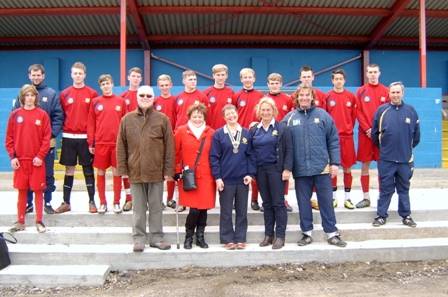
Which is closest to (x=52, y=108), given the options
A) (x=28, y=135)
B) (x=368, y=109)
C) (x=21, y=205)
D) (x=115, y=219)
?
(x=28, y=135)

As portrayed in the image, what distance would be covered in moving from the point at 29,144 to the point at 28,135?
0.11 metres

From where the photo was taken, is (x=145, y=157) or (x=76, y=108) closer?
(x=145, y=157)

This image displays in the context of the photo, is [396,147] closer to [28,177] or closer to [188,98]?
[188,98]

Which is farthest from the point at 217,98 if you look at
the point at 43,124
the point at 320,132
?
the point at 43,124

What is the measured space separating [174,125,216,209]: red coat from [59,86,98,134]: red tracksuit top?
1.44 meters

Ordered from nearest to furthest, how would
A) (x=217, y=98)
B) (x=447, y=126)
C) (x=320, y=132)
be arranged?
(x=320, y=132)
(x=217, y=98)
(x=447, y=126)

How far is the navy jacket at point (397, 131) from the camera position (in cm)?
541

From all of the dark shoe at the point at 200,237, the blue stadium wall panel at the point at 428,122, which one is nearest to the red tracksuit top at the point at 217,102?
the dark shoe at the point at 200,237

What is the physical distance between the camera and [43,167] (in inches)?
205

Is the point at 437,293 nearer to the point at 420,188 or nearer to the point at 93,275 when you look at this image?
the point at 93,275

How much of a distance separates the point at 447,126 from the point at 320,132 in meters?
12.1

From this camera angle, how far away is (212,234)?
525 cm

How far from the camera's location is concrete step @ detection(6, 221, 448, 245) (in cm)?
526

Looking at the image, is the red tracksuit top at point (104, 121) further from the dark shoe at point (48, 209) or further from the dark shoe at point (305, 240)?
the dark shoe at point (305, 240)
